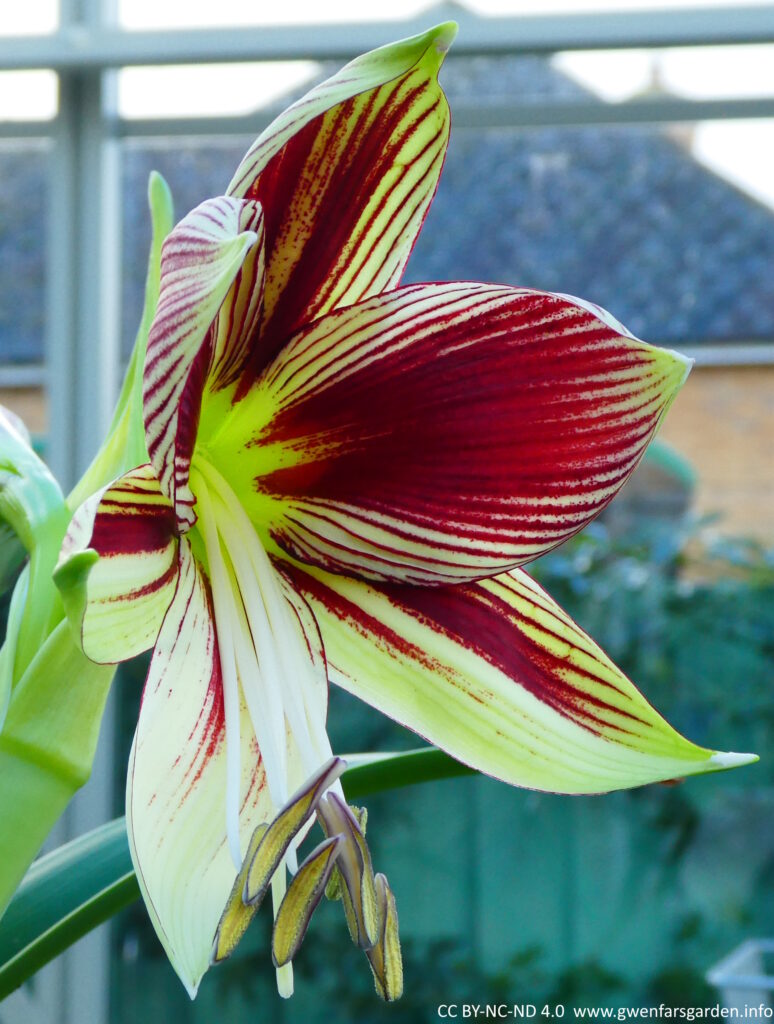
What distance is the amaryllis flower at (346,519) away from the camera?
0.20 metres

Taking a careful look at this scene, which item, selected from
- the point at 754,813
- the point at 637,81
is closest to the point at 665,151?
the point at 637,81

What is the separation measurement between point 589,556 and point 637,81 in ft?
1.98

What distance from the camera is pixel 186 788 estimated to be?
0.21 m

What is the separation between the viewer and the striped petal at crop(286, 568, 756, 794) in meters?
0.22

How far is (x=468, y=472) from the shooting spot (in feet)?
0.76

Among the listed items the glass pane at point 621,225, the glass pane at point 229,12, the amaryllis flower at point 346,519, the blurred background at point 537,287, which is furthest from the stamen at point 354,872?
the glass pane at point 229,12

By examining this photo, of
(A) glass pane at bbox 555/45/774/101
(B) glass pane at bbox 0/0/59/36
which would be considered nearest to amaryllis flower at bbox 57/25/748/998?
(A) glass pane at bbox 555/45/774/101

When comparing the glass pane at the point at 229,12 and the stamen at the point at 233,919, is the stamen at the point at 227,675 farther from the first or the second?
the glass pane at the point at 229,12

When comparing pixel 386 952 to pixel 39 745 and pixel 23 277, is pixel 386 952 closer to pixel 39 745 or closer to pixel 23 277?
pixel 39 745

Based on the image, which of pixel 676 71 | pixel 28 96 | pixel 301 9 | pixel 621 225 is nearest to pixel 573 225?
pixel 621 225

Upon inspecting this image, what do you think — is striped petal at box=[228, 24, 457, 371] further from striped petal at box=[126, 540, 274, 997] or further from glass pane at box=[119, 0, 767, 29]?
glass pane at box=[119, 0, 767, 29]

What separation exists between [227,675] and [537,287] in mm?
1209

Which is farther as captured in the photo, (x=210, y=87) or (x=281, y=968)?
(x=210, y=87)

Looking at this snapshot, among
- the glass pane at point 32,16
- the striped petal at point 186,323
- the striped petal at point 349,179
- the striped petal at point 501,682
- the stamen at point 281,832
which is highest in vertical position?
the glass pane at point 32,16
